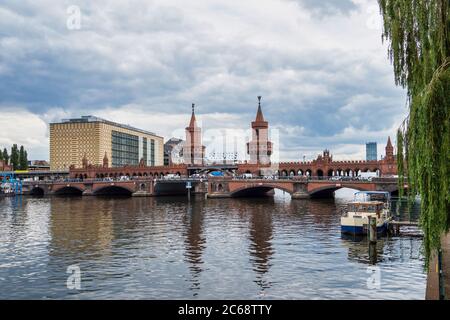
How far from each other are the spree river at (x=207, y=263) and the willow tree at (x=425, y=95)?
9.56 metres

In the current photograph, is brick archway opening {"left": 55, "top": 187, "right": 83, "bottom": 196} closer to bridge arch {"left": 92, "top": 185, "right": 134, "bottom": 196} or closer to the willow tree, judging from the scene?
bridge arch {"left": 92, "top": 185, "right": 134, "bottom": 196}

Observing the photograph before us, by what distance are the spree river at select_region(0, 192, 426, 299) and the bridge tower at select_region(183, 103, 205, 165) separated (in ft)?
430

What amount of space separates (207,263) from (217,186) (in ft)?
277

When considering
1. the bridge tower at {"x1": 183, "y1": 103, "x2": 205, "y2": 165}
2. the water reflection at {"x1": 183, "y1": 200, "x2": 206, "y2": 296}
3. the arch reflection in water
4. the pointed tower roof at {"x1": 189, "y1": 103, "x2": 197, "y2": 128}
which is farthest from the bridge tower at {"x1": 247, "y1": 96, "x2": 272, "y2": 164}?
the water reflection at {"x1": 183, "y1": 200, "x2": 206, "y2": 296}

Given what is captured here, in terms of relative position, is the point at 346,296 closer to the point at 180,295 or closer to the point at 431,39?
the point at 180,295

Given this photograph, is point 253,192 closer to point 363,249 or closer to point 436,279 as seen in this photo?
point 363,249

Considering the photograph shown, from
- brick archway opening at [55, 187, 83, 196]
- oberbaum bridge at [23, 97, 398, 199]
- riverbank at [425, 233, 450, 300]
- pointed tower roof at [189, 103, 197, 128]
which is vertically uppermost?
pointed tower roof at [189, 103, 197, 128]

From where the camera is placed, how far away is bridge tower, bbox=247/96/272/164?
513ft

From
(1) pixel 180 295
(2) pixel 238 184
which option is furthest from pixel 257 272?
(2) pixel 238 184

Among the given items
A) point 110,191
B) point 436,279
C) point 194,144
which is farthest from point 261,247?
point 194,144

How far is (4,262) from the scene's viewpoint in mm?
34594

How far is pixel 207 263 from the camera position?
3312 centimetres

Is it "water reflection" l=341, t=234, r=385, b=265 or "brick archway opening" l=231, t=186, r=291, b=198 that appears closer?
"water reflection" l=341, t=234, r=385, b=265

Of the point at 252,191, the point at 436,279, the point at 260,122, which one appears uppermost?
the point at 260,122
